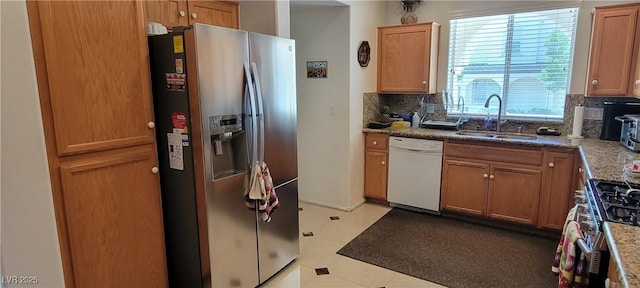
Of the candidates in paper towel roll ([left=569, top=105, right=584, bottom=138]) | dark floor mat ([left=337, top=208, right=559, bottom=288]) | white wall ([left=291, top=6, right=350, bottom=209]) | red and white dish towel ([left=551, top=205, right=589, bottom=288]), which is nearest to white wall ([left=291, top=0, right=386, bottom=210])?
white wall ([left=291, top=6, right=350, bottom=209])

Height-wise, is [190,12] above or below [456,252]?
above

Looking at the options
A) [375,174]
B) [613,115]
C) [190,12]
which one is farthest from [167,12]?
[613,115]

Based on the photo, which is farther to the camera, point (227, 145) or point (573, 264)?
point (227, 145)

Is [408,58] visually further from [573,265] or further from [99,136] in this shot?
[99,136]

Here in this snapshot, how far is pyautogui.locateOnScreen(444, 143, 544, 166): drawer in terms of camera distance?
320 centimetres

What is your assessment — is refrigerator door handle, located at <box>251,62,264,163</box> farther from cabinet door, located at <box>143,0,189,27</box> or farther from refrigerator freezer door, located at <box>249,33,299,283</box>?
cabinet door, located at <box>143,0,189,27</box>

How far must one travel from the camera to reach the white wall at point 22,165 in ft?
4.82

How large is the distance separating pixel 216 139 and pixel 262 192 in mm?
435

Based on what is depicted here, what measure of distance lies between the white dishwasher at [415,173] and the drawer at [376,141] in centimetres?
7

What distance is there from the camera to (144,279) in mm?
2131

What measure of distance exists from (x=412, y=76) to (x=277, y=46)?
2030 mm

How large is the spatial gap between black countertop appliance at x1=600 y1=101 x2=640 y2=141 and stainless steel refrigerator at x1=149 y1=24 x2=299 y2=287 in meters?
2.79

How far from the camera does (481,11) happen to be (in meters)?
3.81

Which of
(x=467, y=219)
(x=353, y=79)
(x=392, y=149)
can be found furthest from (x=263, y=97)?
(x=467, y=219)
